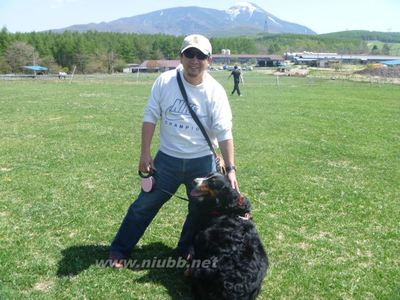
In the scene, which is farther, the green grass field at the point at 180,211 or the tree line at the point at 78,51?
the tree line at the point at 78,51

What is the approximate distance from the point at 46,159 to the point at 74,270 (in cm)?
651

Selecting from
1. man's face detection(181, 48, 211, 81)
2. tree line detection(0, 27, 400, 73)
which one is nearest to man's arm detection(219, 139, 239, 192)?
man's face detection(181, 48, 211, 81)

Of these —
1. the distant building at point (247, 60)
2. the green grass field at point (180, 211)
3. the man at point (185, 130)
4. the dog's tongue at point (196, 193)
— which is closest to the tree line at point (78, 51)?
the distant building at point (247, 60)

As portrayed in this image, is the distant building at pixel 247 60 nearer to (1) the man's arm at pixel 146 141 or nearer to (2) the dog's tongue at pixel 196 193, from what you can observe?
(1) the man's arm at pixel 146 141

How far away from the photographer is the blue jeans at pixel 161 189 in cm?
526

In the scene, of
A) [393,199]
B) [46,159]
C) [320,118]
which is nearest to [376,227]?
[393,199]

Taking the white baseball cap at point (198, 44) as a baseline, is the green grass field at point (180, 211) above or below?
below

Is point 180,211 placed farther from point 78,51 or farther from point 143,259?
point 78,51

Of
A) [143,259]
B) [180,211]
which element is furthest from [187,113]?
[180,211]

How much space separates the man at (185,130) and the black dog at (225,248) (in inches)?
9.7

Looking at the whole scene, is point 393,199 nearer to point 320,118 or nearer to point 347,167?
point 347,167

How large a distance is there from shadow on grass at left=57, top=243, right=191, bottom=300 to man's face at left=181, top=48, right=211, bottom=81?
246cm

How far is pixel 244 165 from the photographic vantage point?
11203 millimetres

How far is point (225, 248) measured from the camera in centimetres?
467
